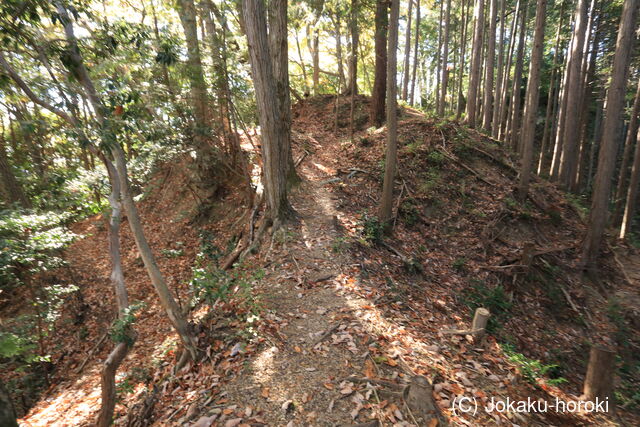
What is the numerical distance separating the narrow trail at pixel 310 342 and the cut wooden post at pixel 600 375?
128 inches

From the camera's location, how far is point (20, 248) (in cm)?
591

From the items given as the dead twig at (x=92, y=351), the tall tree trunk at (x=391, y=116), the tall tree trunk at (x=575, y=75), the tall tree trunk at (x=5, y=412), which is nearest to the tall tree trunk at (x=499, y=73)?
the tall tree trunk at (x=575, y=75)

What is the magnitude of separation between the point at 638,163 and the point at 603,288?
653 centimetres

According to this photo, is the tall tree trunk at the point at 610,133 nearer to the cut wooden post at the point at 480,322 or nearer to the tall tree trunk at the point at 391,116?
the tall tree trunk at the point at 391,116

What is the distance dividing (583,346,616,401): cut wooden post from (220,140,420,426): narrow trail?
324 centimetres

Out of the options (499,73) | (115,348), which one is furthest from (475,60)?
(115,348)

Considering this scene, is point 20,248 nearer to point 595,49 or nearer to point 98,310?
point 98,310

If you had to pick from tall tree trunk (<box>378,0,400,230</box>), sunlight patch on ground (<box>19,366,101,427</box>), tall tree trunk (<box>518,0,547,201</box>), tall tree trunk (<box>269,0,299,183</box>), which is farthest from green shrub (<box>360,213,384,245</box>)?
sunlight patch on ground (<box>19,366,101,427</box>)

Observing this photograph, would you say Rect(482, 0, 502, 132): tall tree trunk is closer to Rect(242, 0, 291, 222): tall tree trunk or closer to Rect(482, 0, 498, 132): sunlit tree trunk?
Rect(482, 0, 498, 132): sunlit tree trunk

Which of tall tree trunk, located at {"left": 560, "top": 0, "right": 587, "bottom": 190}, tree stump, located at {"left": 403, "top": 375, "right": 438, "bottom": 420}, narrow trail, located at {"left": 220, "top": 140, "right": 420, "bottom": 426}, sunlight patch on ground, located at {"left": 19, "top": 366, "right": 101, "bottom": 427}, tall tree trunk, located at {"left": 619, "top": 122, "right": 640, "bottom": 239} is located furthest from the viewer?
tall tree trunk, located at {"left": 619, "top": 122, "right": 640, "bottom": 239}

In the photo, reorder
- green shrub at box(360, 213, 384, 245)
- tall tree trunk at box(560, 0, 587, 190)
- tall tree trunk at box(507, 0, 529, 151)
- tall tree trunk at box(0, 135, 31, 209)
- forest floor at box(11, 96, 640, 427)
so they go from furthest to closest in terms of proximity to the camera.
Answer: tall tree trunk at box(507, 0, 529, 151) < tall tree trunk at box(560, 0, 587, 190) < tall tree trunk at box(0, 135, 31, 209) < green shrub at box(360, 213, 384, 245) < forest floor at box(11, 96, 640, 427)

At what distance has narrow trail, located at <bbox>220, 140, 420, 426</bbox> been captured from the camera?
145 inches

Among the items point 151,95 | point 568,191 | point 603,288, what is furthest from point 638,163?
point 151,95

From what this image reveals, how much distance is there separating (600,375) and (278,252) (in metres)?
6.02
